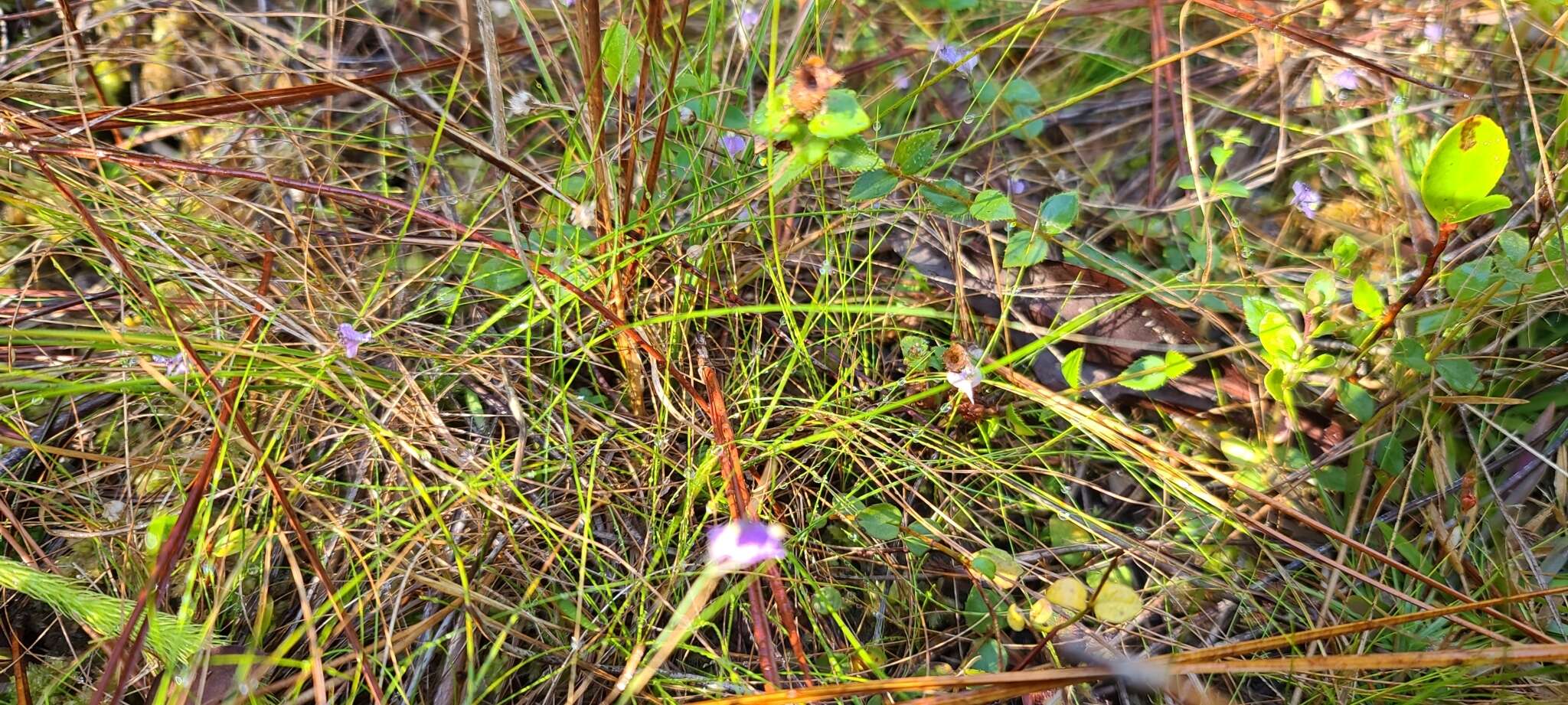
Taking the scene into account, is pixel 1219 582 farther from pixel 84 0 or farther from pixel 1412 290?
pixel 84 0

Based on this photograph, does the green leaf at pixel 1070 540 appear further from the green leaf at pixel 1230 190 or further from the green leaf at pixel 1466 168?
the green leaf at pixel 1466 168

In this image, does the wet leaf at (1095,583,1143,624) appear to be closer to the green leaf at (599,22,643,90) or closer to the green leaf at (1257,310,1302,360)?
the green leaf at (1257,310,1302,360)

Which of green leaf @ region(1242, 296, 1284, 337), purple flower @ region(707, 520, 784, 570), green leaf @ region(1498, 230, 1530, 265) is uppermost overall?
green leaf @ region(1498, 230, 1530, 265)

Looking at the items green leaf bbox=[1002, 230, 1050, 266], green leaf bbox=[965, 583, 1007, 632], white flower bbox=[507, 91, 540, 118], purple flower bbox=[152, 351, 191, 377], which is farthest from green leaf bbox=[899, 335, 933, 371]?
purple flower bbox=[152, 351, 191, 377]

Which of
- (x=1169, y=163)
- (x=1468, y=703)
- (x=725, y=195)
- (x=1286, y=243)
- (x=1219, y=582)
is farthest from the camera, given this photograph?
(x=1169, y=163)

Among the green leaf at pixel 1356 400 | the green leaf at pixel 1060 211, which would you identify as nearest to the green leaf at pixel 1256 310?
the green leaf at pixel 1356 400

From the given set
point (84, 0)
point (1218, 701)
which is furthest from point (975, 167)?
point (84, 0)

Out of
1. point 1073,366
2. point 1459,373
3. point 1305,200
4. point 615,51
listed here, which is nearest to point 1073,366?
point 1073,366
